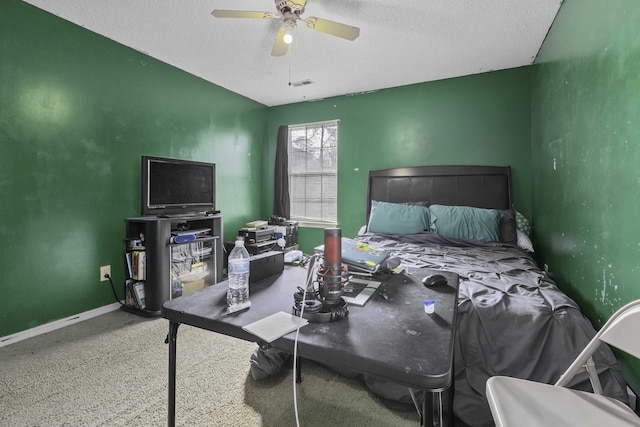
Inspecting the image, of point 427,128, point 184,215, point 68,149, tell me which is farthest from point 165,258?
point 427,128

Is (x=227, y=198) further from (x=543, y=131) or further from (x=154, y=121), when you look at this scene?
(x=543, y=131)

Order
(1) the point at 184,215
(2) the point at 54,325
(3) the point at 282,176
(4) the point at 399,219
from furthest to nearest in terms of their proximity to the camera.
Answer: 1. (3) the point at 282,176
2. (4) the point at 399,219
3. (1) the point at 184,215
4. (2) the point at 54,325

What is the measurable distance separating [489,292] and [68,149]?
3216 millimetres

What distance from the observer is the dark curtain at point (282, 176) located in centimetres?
459

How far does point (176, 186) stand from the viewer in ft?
10.3

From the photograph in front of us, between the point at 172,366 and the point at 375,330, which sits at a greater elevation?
the point at 375,330

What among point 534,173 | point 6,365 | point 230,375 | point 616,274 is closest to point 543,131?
point 534,173

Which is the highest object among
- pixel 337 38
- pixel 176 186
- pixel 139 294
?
pixel 337 38

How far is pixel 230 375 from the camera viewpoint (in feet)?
5.84

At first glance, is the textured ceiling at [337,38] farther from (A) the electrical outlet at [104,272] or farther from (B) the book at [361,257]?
(A) the electrical outlet at [104,272]

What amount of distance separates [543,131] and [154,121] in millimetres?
3732

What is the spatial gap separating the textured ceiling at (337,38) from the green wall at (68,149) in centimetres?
24

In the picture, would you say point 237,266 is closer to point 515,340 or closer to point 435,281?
point 435,281

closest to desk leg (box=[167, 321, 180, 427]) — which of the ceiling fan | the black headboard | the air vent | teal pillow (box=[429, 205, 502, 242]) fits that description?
the ceiling fan
